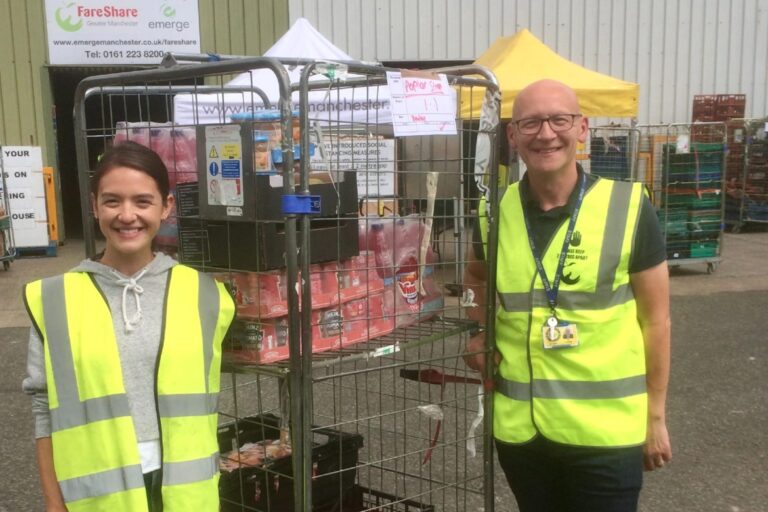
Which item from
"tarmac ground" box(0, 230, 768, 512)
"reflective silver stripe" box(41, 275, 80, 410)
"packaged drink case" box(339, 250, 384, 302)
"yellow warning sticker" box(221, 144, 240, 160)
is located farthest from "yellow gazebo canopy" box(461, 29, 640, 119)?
"reflective silver stripe" box(41, 275, 80, 410)

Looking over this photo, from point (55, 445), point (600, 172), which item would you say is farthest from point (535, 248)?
point (600, 172)

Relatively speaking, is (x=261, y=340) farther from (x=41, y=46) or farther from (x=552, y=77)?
(x=41, y=46)

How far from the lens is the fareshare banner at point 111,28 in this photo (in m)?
12.0

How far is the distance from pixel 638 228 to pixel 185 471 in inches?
56.8

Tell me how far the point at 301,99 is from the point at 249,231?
0.46 m

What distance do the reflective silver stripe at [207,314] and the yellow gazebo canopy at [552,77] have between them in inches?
248

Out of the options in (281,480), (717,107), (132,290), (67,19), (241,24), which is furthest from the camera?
(717,107)

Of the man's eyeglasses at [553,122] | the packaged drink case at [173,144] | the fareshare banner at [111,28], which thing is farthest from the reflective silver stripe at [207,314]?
the fareshare banner at [111,28]

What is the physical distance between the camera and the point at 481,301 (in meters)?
2.70

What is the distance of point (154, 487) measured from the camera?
2.12m

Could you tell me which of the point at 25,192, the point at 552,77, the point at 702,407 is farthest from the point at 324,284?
the point at 25,192

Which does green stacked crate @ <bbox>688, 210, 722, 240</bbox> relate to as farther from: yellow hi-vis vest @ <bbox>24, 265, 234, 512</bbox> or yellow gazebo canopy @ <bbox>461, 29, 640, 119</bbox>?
yellow hi-vis vest @ <bbox>24, 265, 234, 512</bbox>

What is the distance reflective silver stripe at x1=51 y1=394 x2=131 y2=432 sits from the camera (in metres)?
2.00

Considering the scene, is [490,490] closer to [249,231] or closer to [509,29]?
[249,231]
